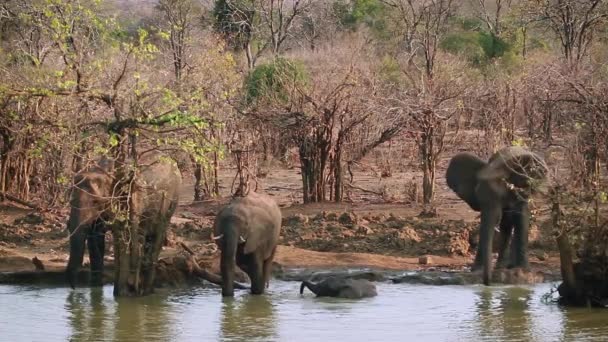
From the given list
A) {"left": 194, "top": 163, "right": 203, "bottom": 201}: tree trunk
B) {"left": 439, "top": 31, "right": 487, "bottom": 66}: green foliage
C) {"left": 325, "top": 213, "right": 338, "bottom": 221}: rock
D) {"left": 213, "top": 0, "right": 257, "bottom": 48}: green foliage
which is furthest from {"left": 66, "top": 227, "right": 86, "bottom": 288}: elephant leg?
{"left": 213, "top": 0, "right": 257, "bottom": 48}: green foliage

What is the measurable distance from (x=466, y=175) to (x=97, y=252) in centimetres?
567

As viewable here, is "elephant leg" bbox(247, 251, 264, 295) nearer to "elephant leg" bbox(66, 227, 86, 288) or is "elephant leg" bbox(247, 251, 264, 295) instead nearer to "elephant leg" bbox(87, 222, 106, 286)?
"elephant leg" bbox(87, 222, 106, 286)

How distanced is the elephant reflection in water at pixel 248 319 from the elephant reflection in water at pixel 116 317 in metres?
0.70

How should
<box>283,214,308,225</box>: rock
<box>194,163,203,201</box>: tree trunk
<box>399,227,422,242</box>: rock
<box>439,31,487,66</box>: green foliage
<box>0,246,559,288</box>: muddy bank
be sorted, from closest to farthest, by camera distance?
1. <box>0,246,559,288</box>: muddy bank
2. <box>399,227,422,242</box>: rock
3. <box>283,214,308,225</box>: rock
4. <box>194,163,203,201</box>: tree trunk
5. <box>439,31,487,66</box>: green foliage

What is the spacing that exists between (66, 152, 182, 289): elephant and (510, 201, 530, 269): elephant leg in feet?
16.3

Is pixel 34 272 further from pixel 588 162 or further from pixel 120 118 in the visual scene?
pixel 588 162

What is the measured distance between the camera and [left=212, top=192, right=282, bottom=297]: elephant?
15.8 meters

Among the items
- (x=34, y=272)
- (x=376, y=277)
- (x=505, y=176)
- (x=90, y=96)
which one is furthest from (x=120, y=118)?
(x=505, y=176)

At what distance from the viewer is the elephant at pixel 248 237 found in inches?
622

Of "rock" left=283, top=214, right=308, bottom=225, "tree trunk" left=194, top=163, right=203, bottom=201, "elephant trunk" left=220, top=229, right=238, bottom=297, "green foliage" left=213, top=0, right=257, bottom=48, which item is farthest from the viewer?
"green foliage" left=213, top=0, right=257, bottom=48

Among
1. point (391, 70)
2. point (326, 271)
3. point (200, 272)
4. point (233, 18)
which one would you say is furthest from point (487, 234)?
point (233, 18)

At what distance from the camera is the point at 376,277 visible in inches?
704

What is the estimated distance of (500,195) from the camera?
17797 millimetres

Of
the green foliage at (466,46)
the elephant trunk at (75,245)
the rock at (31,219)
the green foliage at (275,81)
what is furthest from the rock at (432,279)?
the green foliage at (466,46)
